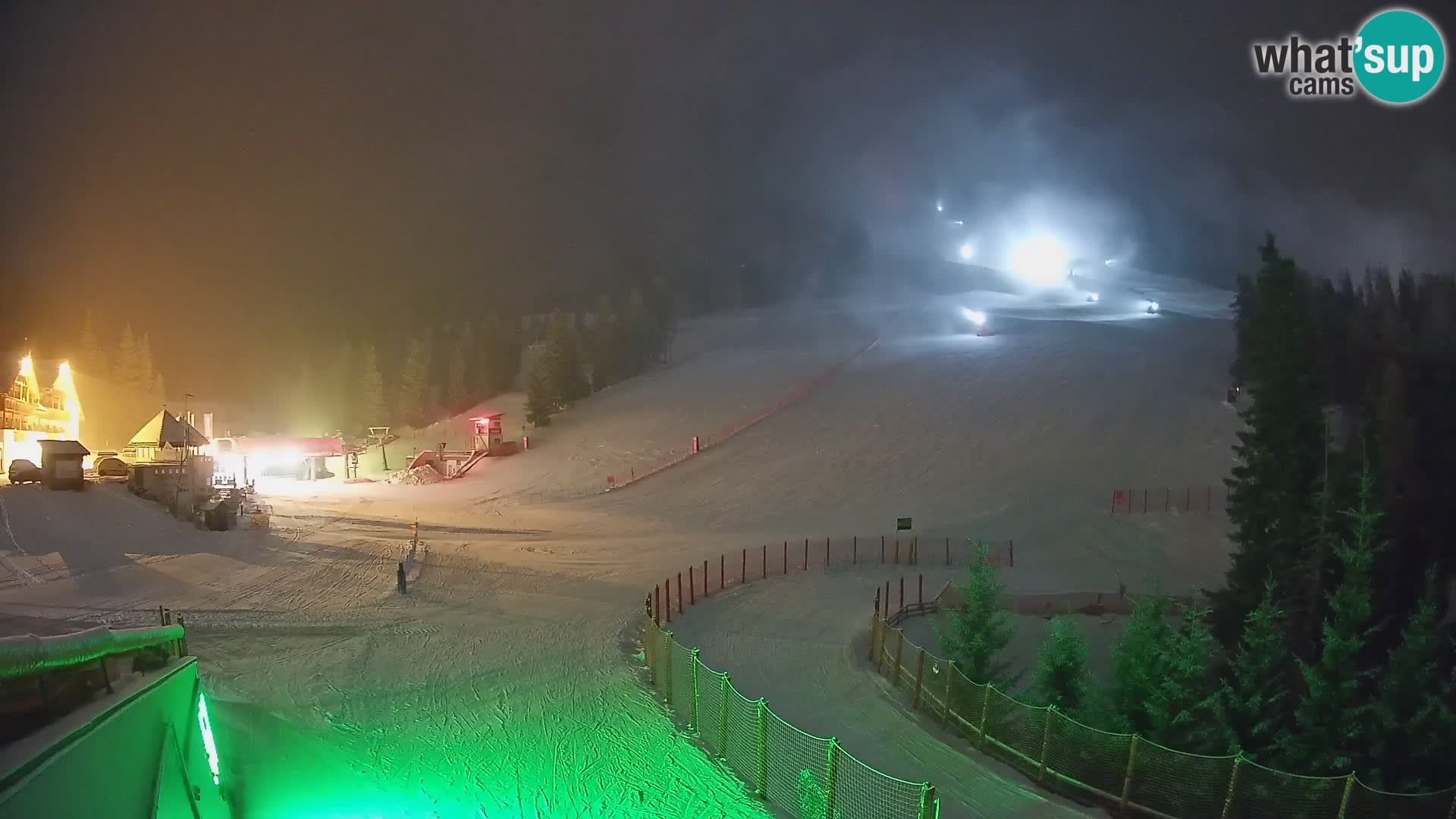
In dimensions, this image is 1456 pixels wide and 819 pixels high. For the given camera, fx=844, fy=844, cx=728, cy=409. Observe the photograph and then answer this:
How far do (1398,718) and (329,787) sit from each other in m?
16.5

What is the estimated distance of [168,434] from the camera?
3497 centimetres

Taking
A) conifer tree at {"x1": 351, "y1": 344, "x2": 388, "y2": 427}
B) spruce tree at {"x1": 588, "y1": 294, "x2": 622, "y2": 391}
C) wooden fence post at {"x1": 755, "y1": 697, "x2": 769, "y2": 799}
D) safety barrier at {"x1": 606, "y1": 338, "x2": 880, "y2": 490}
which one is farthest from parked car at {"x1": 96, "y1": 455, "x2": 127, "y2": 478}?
spruce tree at {"x1": 588, "y1": 294, "x2": 622, "y2": 391}

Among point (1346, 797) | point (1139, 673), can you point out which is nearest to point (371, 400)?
point (1139, 673)

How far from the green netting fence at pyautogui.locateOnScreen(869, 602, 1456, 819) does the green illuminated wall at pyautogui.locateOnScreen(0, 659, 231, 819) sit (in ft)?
30.9

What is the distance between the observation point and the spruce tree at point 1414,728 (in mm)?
13891

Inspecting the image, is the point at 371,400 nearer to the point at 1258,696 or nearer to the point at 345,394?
the point at 345,394

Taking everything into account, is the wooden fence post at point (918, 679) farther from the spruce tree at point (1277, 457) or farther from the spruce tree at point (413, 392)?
the spruce tree at point (413, 392)

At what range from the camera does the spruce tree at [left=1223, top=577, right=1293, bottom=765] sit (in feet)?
47.3

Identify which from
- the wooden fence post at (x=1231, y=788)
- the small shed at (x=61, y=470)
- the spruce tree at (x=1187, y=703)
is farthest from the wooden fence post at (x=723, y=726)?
the small shed at (x=61, y=470)

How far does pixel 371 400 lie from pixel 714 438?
129 feet

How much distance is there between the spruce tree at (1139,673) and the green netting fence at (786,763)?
20.6ft

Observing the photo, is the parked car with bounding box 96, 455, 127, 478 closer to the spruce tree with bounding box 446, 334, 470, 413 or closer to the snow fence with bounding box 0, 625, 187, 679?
the snow fence with bounding box 0, 625, 187, 679

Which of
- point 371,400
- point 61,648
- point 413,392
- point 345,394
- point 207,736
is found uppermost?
point 345,394

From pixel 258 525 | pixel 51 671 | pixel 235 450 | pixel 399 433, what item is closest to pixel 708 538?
pixel 258 525
